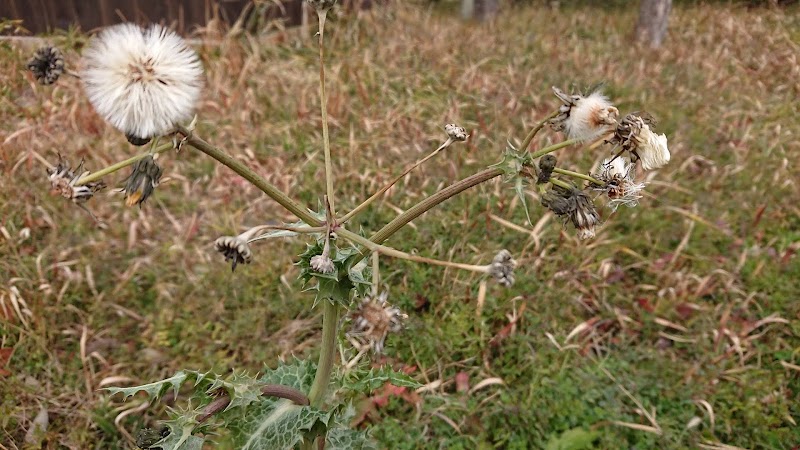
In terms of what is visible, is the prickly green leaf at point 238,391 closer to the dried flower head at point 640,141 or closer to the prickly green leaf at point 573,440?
the dried flower head at point 640,141

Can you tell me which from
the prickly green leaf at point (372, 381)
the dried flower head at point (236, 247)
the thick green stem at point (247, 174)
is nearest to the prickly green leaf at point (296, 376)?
the prickly green leaf at point (372, 381)

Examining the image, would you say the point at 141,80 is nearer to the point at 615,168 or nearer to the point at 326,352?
the point at 326,352

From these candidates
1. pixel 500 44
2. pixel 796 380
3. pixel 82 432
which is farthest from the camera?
pixel 500 44

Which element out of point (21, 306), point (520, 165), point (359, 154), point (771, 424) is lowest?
point (771, 424)

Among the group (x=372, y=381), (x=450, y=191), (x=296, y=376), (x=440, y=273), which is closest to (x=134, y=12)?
(x=440, y=273)

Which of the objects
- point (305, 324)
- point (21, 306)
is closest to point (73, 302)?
point (21, 306)

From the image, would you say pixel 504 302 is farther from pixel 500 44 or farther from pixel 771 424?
pixel 500 44

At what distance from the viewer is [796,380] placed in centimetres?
307

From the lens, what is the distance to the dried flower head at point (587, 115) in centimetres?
114

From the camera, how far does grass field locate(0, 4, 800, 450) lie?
9.45ft

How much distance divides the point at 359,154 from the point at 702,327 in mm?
2265

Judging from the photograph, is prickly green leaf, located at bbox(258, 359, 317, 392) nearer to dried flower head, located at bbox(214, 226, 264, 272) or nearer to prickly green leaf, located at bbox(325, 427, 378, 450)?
prickly green leaf, located at bbox(325, 427, 378, 450)

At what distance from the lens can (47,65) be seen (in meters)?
1.23

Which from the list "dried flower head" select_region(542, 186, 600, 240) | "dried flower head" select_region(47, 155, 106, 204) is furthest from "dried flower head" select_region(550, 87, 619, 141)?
"dried flower head" select_region(47, 155, 106, 204)
